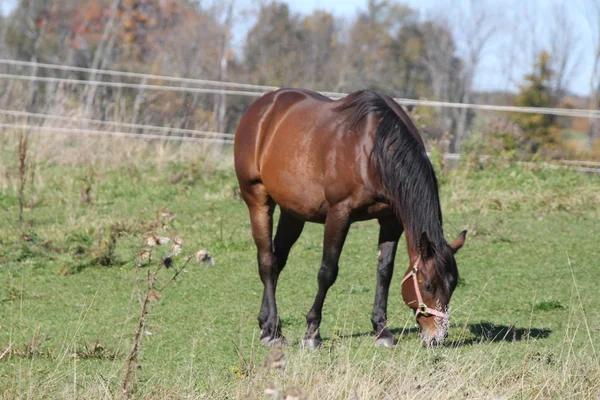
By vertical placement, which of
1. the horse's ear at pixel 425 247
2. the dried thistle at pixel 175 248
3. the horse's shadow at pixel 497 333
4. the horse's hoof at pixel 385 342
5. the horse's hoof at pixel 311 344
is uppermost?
the dried thistle at pixel 175 248

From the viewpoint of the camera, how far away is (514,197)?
36.5 feet

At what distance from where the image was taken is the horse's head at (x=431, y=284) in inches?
205

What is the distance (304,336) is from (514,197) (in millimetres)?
6012

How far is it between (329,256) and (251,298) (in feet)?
5.75

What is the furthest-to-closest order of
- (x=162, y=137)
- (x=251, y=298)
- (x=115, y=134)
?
(x=115, y=134) < (x=162, y=137) < (x=251, y=298)

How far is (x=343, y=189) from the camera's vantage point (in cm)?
573

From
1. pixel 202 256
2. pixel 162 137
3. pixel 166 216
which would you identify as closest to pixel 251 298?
pixel 166 216

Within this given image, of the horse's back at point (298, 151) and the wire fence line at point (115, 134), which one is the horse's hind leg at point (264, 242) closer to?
the horse's back at point (298, 151)

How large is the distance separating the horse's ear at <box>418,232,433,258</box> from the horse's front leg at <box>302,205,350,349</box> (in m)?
0.64

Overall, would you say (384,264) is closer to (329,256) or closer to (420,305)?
(329,256)

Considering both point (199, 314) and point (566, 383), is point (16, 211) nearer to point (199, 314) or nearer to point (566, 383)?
point (199, 314)

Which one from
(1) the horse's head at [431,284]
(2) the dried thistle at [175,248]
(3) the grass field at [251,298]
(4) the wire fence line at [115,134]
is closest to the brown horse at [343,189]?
(1) the horse's head at [431,284]

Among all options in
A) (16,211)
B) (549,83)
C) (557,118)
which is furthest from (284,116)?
(549,83)

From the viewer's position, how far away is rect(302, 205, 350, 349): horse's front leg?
5.75m
